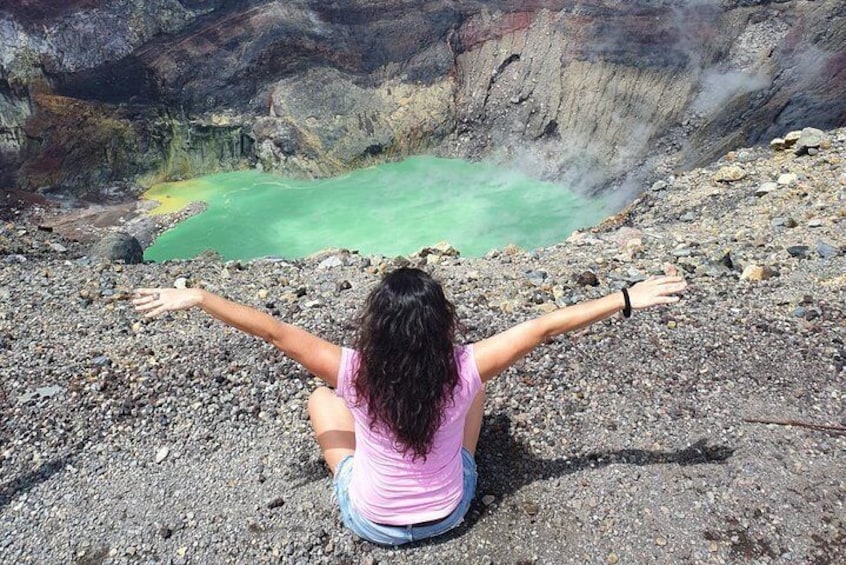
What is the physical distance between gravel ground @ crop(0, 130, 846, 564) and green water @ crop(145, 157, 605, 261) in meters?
7.11

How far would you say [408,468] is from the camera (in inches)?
125

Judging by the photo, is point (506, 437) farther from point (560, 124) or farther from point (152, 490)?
point (560, 124)

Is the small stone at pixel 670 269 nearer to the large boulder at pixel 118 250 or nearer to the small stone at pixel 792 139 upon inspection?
the small stone at pixel 792 139

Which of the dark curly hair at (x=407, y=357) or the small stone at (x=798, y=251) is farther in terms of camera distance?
the small stone at (x=798, y=251)

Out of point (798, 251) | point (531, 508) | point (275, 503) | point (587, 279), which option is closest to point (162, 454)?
point (275, 503)

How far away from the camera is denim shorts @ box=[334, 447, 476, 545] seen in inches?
135

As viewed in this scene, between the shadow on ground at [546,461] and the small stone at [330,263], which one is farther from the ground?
the shadow on ground at [546,461]

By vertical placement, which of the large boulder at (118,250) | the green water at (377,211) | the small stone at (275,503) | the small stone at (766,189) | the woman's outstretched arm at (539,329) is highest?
the woman's outstretched arm at (539,329)

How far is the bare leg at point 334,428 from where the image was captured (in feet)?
12.5

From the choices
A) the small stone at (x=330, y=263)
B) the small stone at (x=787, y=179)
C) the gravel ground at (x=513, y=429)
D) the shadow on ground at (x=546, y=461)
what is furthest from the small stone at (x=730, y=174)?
the shadow on ground at (x=546, y=461)

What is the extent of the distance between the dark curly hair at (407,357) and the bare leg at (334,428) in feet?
2.67

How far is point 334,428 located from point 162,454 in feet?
5.35

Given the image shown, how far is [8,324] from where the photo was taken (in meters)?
6.61

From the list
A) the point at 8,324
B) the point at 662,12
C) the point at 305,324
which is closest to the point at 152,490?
Answer: the point at 305,324
